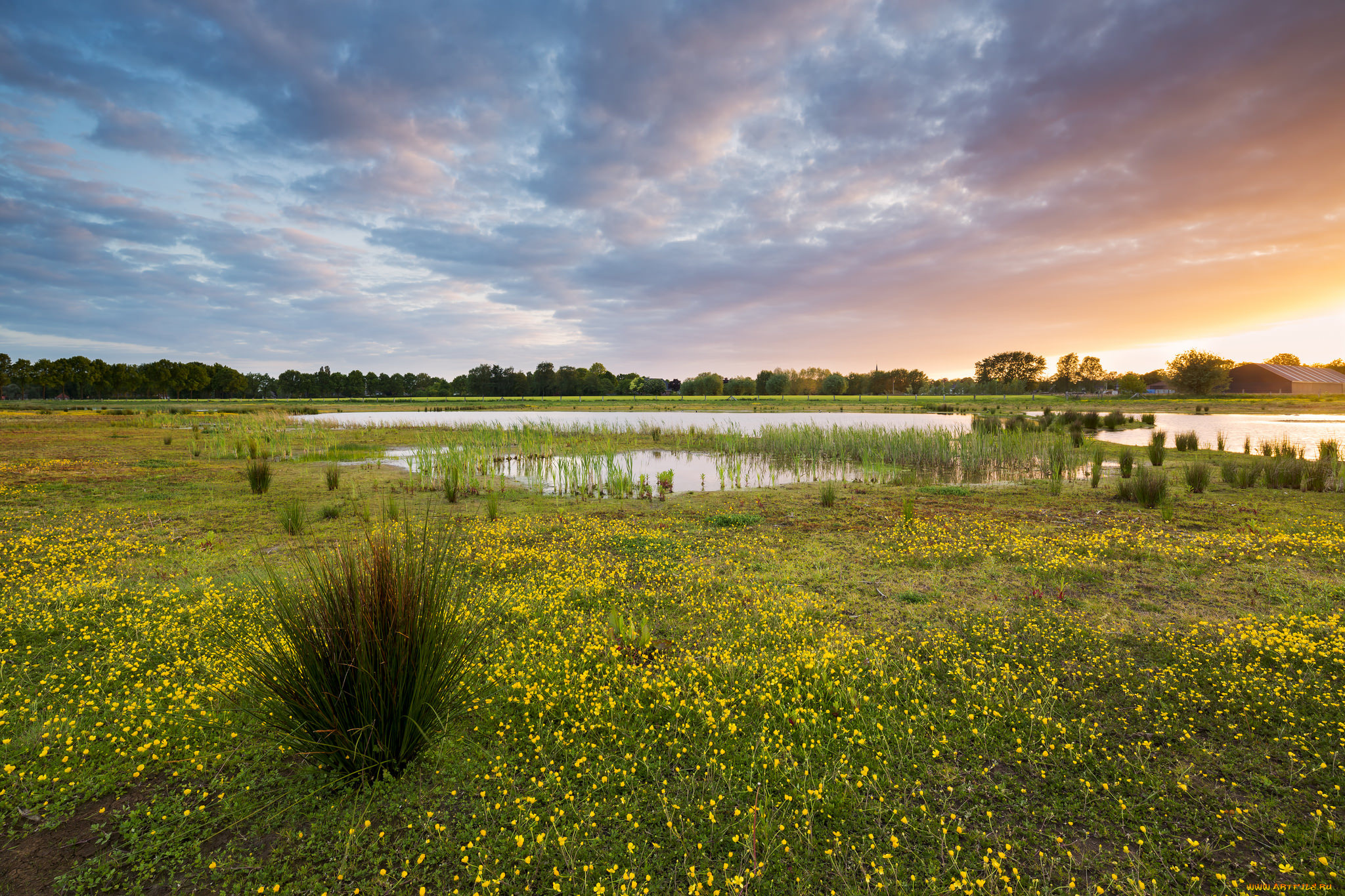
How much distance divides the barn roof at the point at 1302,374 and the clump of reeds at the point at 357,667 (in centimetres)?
13060

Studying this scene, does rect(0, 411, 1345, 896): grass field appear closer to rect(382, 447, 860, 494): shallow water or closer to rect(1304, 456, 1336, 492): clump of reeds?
rect(1304, 456, 1336, 492): clump of reeds

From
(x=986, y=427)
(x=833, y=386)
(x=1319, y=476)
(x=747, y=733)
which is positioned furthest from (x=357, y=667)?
(x=833, y=386)

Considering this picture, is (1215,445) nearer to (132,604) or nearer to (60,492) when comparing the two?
(132,604)

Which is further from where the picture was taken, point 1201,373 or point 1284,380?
point 1284,380

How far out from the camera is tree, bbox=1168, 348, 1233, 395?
2936 inches

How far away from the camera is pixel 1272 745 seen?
4.52 meters

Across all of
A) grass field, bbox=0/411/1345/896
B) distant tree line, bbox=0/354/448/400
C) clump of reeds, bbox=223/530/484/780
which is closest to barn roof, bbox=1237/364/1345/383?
grass field, bbox=0/411/1345/896

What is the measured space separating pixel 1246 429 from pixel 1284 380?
8239 centimetres

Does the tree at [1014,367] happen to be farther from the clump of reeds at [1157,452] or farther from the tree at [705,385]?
the clump of reeds at [1157,452]

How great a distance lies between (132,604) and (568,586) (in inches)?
236

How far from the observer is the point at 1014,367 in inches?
4469

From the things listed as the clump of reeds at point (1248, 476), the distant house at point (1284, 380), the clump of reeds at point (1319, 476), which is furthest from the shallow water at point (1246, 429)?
the distant house at point (1284, 380)

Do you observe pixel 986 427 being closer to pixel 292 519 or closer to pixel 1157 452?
pixel 1157 452

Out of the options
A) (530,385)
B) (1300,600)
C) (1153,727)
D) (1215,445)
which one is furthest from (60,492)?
(530,385)
